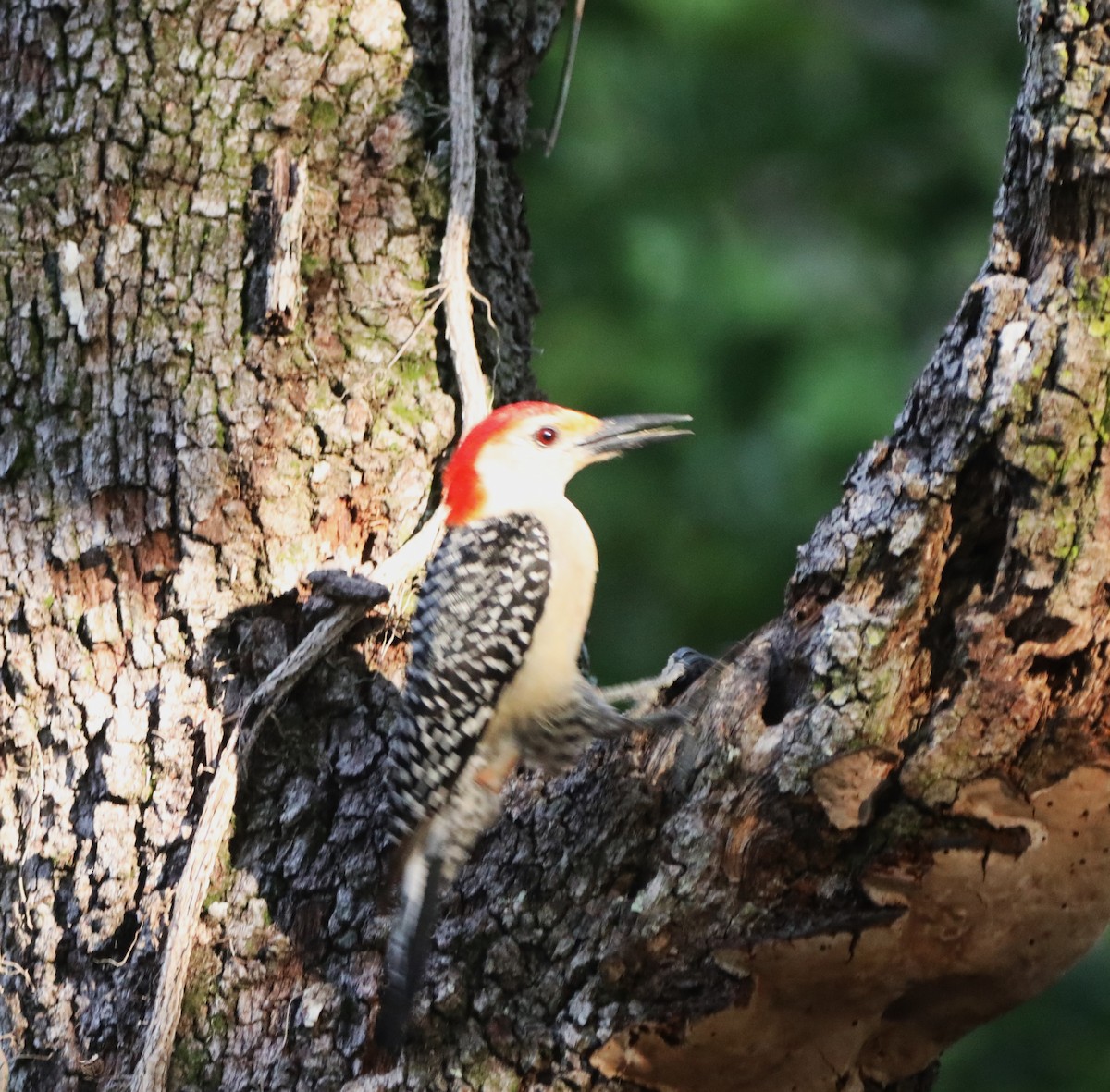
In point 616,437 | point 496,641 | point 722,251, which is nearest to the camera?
point 496,641

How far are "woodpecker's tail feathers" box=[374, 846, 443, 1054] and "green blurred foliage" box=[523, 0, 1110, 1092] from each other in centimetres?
437

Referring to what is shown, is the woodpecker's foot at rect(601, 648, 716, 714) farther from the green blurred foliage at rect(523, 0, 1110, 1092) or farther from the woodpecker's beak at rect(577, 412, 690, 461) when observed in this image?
the green blurred foliage at rect(523, 0, 1110, 1092)

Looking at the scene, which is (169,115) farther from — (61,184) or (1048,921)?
(1048,921)

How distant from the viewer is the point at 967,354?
91.9 inches

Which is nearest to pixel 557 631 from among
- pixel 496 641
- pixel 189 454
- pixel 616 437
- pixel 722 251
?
pixel 496 641

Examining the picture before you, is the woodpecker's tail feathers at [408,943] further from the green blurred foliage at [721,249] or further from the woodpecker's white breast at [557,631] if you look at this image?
the green blurred foliage at [721,249]

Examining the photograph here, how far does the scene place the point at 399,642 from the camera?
331cm

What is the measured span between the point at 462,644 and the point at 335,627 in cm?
37

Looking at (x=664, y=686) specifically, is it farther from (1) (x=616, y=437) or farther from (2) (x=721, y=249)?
(2) (x=721, y=249)

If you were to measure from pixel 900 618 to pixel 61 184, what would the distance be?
210 centimetres

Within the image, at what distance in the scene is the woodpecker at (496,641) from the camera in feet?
9.70

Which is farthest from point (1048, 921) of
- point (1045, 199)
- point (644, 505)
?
point (644, 505)

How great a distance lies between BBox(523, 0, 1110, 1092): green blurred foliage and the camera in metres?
7.08

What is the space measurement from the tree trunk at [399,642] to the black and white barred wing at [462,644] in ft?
0.39
